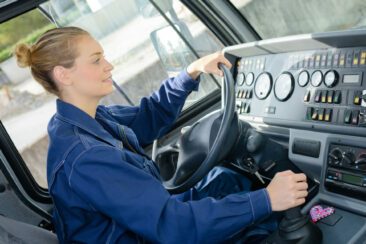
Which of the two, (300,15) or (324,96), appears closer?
(324,96)

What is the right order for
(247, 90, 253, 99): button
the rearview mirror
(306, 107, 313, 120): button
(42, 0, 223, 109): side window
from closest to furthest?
1. (306, 107, 313, 120): button
2. (247, 90, 253, 99): button
3. (42, 0, 223, 109): side window
4. the rearview mirror

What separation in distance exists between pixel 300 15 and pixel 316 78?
81 centimetres

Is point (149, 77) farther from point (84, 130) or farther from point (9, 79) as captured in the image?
point (84, 130)

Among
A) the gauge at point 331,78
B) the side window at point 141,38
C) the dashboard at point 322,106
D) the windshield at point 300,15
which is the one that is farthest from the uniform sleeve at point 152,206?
the windshield at point 300,15

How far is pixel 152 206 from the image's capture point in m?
0.93

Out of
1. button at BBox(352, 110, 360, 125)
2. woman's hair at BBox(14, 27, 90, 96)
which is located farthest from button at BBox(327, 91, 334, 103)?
woman's hair at BBox(14, 27, 90, 96)

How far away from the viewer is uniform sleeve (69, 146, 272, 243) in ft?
3.05

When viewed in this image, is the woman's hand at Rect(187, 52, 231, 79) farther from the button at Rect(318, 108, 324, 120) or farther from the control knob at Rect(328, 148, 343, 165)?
the control knob at Rect(328, 148, 343, 165)

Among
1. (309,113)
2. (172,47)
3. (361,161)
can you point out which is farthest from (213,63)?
(172,47)

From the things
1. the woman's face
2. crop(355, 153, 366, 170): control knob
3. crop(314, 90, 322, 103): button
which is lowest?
crop(355, 153, 366, 170): control knob

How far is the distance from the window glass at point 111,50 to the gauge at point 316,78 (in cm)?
106

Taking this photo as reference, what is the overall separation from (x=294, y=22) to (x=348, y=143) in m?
1.12

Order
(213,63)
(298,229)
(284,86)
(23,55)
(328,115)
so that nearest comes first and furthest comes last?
(298,229), (23,55), (328,115), (213,63), (284,86)

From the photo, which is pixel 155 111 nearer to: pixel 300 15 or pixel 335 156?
pixel 335 156
